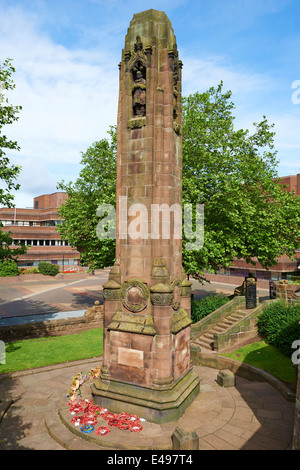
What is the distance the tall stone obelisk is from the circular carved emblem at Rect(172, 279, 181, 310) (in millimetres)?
38

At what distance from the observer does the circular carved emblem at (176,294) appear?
10.6m

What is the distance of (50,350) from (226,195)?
14.5 metres

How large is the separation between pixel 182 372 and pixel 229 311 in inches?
451

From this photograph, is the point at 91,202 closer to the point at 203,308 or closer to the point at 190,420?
the point at 203,308

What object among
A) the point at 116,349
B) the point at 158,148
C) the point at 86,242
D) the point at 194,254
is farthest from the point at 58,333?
the point at 158,148

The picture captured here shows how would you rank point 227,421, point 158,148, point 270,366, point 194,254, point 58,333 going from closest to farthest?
point 227,421 → point 158,148 → point 270,366 → point 194,254 → point 58,333

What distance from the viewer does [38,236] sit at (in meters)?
64.2

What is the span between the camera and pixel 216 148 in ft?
71.5

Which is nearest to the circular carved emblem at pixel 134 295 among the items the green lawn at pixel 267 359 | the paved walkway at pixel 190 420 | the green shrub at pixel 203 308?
the paved walkway at pixel 190 420

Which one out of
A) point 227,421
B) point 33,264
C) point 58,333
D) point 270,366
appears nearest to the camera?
point 227,421

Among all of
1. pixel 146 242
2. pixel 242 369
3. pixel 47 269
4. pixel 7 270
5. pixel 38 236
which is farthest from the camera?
pixel 38 236

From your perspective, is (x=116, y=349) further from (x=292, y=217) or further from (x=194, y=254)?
(x=292, y=217)

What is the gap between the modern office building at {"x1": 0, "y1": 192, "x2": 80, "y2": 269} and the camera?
61.5 metres

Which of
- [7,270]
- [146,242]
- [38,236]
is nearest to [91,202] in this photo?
[146,242]
